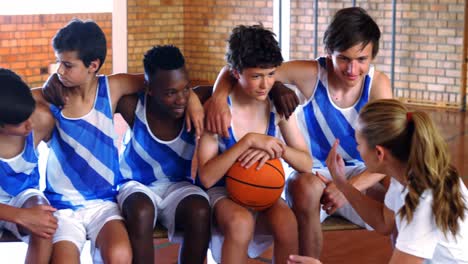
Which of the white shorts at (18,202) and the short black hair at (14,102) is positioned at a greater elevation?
the short black hair at (14,102)

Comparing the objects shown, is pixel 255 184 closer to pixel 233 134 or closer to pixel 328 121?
pixel 233 134

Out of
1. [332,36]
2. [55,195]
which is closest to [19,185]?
[55,195]

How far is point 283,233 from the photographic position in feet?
9.52

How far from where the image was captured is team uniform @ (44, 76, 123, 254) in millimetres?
3031

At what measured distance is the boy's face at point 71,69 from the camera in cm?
295

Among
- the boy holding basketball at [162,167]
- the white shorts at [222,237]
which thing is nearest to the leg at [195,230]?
the boy holding basketball at [162,167]

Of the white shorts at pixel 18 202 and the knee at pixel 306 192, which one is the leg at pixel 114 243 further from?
the knee at pixel 306 192

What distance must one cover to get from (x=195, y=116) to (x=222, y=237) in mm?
499

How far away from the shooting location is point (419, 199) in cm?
231

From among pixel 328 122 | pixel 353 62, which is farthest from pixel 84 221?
pixel 353 62

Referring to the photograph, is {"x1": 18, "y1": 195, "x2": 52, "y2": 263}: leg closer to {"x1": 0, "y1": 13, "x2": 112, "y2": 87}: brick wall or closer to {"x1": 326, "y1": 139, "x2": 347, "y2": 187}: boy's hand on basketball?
{"x1": 326, "y1": 139, "x2": 347, "y2": 187}: boy's hand on basketball

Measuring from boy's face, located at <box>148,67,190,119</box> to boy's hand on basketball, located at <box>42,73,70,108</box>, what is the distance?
0.35 m

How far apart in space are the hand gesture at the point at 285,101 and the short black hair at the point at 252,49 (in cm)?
13

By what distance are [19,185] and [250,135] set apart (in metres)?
0.95
